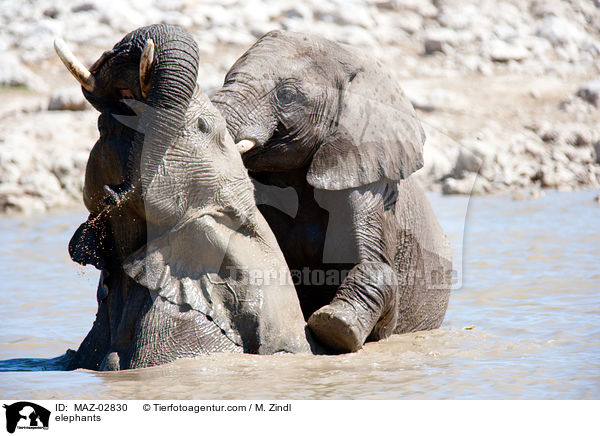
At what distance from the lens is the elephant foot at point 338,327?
15.8 ft

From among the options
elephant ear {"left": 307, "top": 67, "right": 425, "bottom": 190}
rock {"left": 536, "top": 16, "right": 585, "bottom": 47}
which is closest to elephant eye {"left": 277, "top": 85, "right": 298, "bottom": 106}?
elephant ear {"left": 307, "top": 67, "right": 425, "bottom": 190}

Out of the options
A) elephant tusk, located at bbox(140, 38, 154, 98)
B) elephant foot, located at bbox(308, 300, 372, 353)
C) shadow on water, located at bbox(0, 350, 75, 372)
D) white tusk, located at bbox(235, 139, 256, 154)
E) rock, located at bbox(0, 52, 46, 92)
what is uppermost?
rock, located at bbox(0, 52, 46, 92)

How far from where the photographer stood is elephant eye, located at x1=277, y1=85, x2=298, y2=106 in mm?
5105

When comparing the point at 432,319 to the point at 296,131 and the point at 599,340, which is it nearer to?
the point at 599,340

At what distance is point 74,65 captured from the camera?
3.92m

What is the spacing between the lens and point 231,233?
4.39 metres

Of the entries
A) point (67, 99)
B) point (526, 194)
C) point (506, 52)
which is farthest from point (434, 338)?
point (506, 52)

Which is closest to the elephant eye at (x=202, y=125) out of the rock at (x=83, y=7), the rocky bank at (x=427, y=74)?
the rocky bank at (x=427, y=74)

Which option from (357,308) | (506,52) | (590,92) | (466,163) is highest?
(506,52)

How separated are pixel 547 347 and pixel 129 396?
2509 mm

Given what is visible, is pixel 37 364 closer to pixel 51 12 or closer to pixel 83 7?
pixel 83 7

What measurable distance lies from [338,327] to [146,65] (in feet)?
5.39

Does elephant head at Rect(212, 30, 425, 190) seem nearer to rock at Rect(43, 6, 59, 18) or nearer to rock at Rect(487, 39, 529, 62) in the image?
rock at Rect(487, 39, 529, 62)
